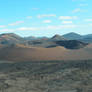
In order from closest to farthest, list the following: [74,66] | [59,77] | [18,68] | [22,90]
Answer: [22,90], [59,77], [74,66], [18,68]

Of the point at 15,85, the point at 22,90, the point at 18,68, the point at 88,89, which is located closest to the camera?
the point at 88,89

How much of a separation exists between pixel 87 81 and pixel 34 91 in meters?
4.33

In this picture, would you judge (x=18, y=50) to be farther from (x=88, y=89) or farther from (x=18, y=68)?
(x=88, y=89)

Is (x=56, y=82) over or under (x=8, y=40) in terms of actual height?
under

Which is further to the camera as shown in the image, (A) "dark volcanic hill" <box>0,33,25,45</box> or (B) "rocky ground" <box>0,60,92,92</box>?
(A) "dark volcanic hill" <box>0,33,25,45</box>

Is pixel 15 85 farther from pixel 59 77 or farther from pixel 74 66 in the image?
pixel 74 66

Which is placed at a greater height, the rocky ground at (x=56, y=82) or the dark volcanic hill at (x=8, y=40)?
the dark volcanic hill at (x=8, y=40)

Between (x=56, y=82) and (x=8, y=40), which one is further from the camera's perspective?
(x=8, y=40)

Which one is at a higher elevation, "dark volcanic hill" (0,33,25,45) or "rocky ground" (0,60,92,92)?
"dark volcanic hill" (0,33,25,45)

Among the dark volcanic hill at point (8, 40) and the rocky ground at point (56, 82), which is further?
the dark volcanic hill at point (8, 40)

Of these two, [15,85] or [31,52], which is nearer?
[15,85]

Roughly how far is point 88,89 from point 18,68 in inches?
498

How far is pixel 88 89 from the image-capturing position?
1422 cm

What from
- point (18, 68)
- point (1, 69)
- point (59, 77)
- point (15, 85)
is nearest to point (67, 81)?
point (59, 77)
